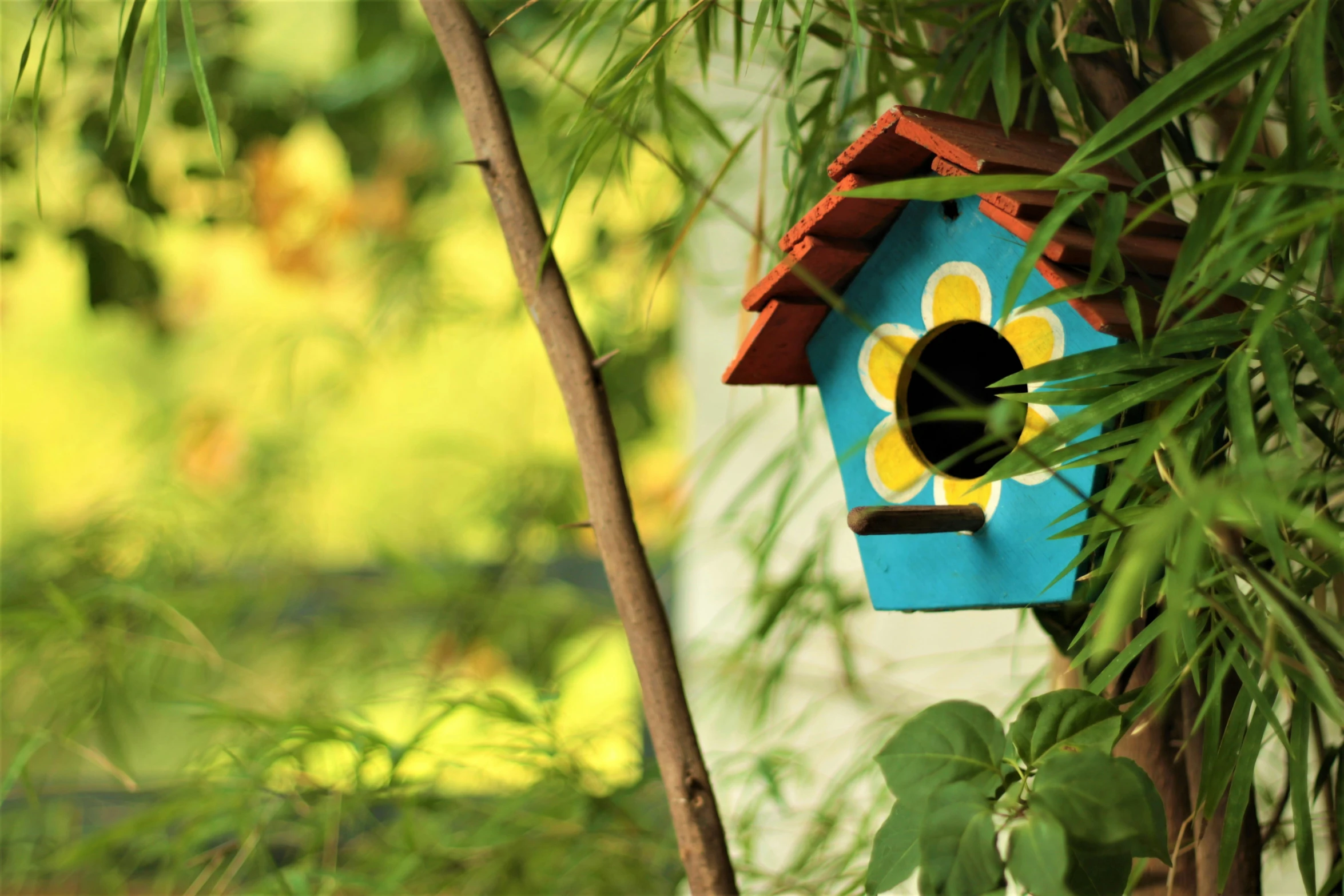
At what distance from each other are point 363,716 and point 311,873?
76 millimetres

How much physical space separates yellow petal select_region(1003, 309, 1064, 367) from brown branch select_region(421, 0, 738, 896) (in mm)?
136

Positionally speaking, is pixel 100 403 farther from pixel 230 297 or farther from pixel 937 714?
pixel 937 714

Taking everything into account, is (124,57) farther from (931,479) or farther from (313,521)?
(313,521)

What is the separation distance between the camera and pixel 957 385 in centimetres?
41

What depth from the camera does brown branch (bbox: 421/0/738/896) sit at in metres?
0.33

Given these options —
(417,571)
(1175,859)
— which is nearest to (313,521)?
(417,571)

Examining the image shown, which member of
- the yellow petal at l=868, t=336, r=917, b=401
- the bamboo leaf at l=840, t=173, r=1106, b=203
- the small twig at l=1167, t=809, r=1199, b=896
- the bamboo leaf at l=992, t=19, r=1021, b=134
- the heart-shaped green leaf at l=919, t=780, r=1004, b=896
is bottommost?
the small twig at l=1167, t=809, r=1199, b=896

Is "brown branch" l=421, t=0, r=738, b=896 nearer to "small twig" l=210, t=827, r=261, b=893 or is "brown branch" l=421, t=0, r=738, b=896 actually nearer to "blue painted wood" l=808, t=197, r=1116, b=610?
"blue painted wood" l=808, t=197, r=1116, b=610

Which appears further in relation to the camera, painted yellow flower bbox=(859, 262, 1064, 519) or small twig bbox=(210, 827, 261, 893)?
small twig bbox=(210, 827, 261, 893)

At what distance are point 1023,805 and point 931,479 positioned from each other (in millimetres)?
144

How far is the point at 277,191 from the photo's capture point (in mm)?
1602

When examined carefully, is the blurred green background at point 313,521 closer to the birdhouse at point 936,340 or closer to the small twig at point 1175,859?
the birdhouse at point 936,340

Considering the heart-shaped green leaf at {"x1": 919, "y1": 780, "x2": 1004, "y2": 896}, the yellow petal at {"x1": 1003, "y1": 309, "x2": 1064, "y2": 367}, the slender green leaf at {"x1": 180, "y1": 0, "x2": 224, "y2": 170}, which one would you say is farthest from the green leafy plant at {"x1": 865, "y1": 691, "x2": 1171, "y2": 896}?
the slender green leaf at {"x1": 180, "y1": 0, "x2": 224, "y2": 170}

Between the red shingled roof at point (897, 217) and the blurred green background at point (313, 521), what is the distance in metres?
0.06
